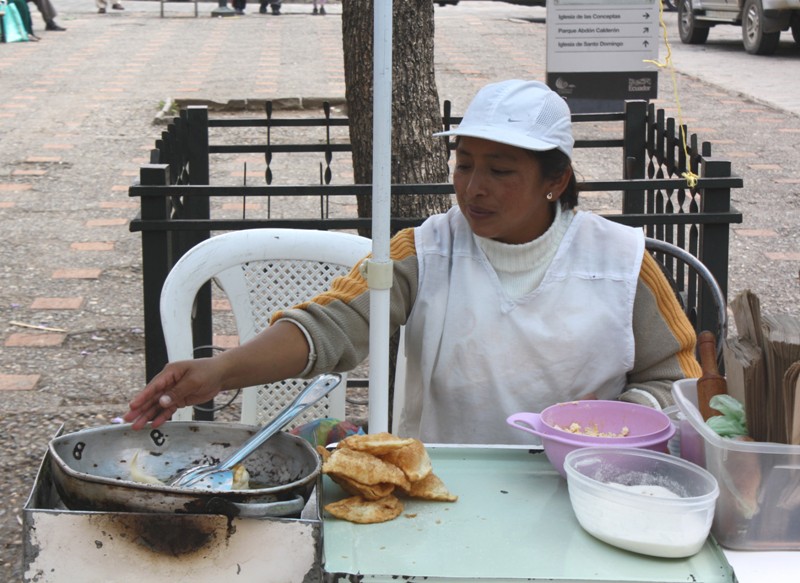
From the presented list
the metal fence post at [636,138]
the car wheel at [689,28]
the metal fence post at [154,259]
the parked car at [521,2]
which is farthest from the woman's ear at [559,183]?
the parked car at [521,2]

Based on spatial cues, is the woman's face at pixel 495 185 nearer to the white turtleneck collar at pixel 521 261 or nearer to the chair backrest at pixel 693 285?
the white turtleneck collar at pixel 521 261

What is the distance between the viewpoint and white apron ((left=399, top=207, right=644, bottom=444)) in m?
2.40

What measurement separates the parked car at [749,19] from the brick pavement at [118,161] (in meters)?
0.46

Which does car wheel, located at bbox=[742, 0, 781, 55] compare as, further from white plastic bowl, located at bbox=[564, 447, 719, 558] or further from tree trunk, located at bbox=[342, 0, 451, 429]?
white plastic bowl, located at bbox=[564, 447, 719, 558]

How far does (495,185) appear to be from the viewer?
7.80 ft

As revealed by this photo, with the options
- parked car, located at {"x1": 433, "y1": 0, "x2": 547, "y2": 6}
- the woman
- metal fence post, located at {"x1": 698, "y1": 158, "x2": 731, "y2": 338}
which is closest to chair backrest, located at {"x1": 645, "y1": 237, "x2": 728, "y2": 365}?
metal fence post, located at {"x1": 698, "y1": 158, "x2": 731, "y2": 338}

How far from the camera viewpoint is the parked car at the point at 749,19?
14531 millimetres

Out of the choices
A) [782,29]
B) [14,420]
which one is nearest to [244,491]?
[14,420]

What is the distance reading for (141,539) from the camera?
1616 millimetres

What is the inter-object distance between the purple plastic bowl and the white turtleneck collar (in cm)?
35

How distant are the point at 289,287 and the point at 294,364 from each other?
0.98 metres

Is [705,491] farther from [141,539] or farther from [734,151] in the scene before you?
[734,151]

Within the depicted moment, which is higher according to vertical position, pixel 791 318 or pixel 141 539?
pixel 791 318

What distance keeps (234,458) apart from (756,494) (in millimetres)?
870
